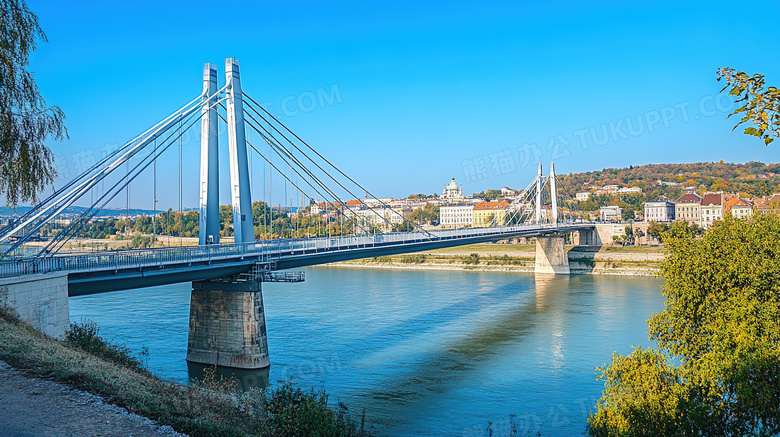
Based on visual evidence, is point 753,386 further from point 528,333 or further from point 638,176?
point 638,176

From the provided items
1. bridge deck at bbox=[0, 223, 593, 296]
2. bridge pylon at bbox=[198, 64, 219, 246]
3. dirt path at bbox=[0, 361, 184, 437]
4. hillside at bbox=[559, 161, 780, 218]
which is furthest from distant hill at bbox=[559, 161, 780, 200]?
dirt path at bbox=[0, 361, 184, 437]

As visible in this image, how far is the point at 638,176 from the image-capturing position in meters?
159

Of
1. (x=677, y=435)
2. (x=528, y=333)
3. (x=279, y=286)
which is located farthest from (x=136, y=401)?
(x=279, y=286)

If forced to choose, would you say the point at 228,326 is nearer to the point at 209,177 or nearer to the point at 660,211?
the point at 209,177

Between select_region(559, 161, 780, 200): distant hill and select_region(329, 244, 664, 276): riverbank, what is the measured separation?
37.7 metres

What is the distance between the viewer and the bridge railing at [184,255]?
34.9 feet

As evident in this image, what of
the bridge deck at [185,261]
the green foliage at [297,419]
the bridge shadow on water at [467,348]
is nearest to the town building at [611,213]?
the bridge shadow on water at [467,348]

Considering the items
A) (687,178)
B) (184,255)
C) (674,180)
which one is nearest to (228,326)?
(184,255)

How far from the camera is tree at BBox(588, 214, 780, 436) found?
28.2ft

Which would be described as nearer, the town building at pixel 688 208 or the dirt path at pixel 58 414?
the dirt path at pixel 58 414

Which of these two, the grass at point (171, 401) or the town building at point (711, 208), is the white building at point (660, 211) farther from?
the grass at point (171, 401)

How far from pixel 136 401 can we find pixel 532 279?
3758cm

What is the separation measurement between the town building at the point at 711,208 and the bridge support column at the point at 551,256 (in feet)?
106

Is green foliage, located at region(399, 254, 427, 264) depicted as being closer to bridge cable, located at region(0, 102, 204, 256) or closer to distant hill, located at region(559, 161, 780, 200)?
bridge cable, located at region(0, 102, 204, 256)
